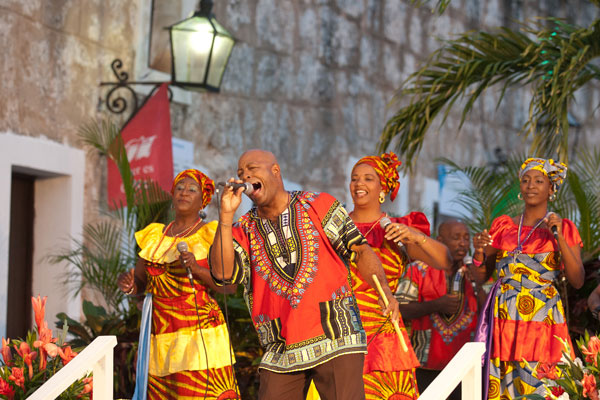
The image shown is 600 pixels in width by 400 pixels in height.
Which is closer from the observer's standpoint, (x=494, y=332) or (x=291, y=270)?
(x=291, y=270)

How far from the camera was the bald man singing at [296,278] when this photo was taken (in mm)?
4543

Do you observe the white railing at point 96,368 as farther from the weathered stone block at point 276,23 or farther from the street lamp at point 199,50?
the weathered stone block at point 276,23

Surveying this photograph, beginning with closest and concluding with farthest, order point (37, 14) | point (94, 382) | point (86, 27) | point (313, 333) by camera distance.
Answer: point (313, 333) < point (94, 382) < point (37, 14) < point (86, 27)

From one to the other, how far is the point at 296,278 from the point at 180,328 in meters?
1.77

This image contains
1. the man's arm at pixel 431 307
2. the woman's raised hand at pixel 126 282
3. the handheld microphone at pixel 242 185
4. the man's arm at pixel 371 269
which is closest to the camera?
the handheld microphone at pixel 242 185

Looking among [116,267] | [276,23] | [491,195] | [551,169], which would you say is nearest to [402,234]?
[551,169]

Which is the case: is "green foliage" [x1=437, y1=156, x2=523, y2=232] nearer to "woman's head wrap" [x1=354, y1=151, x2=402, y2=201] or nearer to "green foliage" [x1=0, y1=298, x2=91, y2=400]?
"woman's head wrap" [x1=354, y1=151, x2=402, y2=201]

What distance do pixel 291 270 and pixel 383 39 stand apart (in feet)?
32.7

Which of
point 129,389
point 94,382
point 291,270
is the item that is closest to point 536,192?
point 291,270

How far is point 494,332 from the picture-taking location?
624 centimetres

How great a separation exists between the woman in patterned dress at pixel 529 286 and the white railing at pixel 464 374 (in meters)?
1.71

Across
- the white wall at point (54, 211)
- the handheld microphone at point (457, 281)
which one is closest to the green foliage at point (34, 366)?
the handheld microphone at point (457, 281)

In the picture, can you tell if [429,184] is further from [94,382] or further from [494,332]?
[94,382]

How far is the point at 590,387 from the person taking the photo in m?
4.90
